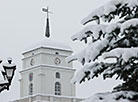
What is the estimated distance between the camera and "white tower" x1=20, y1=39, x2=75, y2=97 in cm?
4412

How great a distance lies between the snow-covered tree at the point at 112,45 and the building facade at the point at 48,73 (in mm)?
36533

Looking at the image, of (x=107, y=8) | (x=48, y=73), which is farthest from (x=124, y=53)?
(x=48, y=73)

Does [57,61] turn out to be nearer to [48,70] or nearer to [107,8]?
[48,70]

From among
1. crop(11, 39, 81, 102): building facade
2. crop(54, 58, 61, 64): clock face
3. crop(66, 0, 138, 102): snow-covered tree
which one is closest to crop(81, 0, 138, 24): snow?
crop(66, 0, 138, 102): snow-covered tree

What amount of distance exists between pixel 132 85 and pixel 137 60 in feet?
1.47

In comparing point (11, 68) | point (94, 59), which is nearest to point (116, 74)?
point (94, 59)

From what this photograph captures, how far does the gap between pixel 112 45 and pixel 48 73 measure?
124 feet

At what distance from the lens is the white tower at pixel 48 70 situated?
145 ft

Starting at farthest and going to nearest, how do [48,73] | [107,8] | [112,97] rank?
1. [48,73]
2. [112,97]
3. [107,8]

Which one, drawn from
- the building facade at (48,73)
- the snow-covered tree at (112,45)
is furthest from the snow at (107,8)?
the building facade at (48,73)

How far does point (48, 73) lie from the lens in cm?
4453

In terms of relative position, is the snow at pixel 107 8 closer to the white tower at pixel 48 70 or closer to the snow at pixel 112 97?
the snow at pixel 112 97

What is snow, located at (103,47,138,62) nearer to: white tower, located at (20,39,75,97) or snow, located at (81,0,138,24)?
snow, located at (81,0,138,24)

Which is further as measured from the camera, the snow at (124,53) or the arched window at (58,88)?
the arched window at (58,88)
